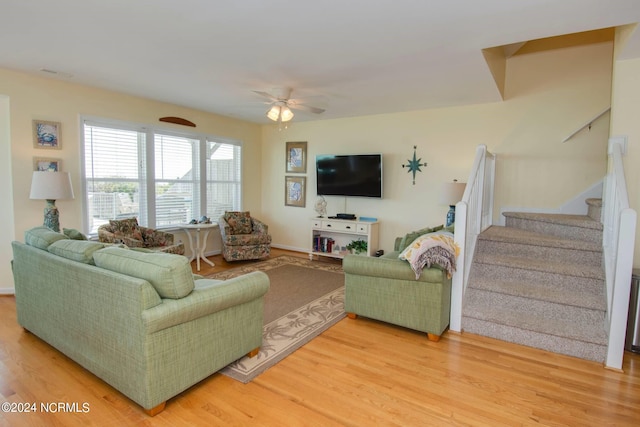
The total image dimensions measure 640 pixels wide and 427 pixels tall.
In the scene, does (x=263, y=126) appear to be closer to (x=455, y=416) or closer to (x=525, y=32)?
(x=525, y=32)

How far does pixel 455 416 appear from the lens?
203 centimetres

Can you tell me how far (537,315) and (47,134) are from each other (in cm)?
547

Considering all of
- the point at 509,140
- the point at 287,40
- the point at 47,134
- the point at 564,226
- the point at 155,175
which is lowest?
the point at 564,226

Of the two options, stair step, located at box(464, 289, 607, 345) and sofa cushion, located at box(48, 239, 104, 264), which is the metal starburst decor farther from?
sofa cushion, located at box(48, 239, 104, 264)

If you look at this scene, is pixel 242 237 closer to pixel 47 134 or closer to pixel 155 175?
pixel 155 175

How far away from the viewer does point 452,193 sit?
456 cm

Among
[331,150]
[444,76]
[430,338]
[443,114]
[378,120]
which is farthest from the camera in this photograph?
[331,150]

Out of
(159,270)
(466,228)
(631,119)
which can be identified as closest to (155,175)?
(159,270)

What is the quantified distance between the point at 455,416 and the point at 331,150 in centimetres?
482

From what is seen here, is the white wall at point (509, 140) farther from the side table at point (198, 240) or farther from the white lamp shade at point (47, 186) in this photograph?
the white lamp shade at point (47, 186)

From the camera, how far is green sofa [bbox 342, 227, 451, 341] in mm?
2947

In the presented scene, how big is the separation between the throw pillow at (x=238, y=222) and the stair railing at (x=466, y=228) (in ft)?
12.3

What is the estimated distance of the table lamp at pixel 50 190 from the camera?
12.0 ft

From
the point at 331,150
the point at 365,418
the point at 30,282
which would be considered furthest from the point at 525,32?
the point at 30,282
